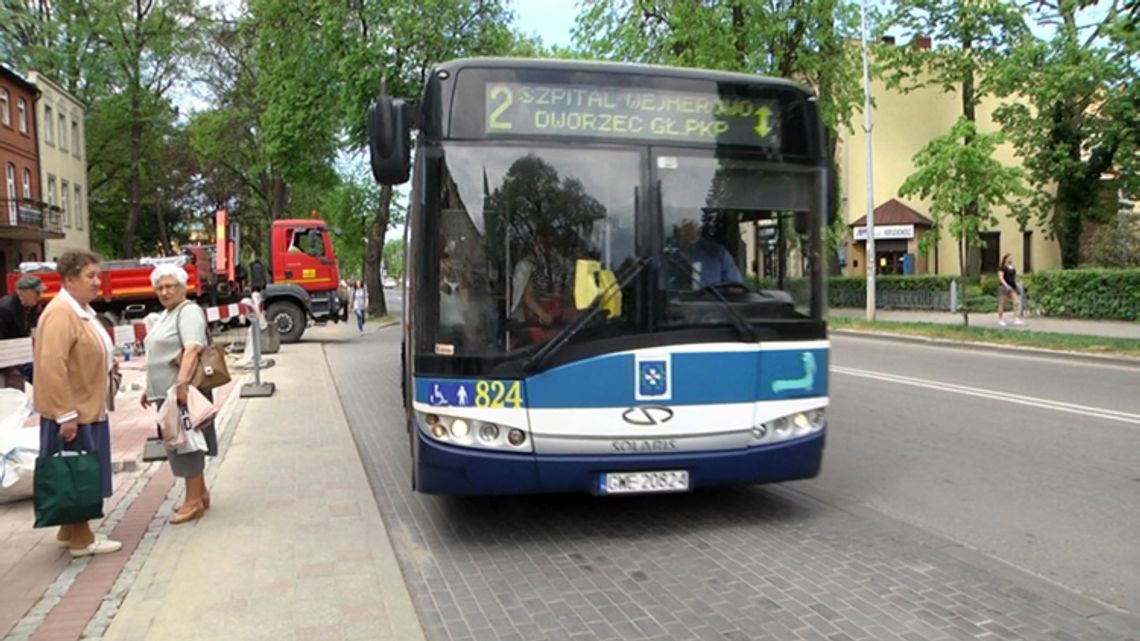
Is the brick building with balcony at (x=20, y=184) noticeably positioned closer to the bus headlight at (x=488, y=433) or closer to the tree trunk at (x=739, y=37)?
the tree trunk at (x=739, y=37)

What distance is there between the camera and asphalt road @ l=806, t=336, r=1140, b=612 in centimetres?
497

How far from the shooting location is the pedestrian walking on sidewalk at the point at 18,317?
8336mm

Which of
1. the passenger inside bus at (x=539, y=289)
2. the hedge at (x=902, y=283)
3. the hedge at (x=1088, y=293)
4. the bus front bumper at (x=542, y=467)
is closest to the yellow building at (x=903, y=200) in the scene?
the hedge at (x=902, y=283)

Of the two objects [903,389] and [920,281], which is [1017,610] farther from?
[920,281]

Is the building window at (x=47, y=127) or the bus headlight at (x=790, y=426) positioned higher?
the building window at (x=47, y=127)

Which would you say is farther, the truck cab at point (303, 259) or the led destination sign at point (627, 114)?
the truck cab at point (303, 259)

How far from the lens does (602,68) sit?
16.9 feet

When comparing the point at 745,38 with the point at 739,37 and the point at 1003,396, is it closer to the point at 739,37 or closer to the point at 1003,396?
the point at 739,37

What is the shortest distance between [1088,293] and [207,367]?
917 inches

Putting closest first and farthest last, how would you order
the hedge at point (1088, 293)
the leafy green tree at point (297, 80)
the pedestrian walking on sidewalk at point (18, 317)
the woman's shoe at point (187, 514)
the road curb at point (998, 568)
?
the road curb at point (998, 568)
the woman's shoe at point (187, 514)
the pedestrian walking on sidewalk at point (18, 317)
the hedge at point (1088, 293)
the leafy green tree at point (297, 80)

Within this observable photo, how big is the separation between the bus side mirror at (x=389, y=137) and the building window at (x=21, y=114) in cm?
4300

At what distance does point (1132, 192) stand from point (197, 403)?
107 ft

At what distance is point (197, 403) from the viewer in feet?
18.1

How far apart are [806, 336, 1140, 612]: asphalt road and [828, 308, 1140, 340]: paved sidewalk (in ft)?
25.1
